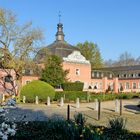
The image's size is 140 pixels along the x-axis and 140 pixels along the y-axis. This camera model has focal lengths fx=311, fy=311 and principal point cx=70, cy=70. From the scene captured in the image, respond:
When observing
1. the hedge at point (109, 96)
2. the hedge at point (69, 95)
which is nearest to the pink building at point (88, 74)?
the hedge at point (109, 96)

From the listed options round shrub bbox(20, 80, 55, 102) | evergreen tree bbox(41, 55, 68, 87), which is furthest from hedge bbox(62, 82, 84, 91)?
round shrub bbox(20, 80, 55, 102)

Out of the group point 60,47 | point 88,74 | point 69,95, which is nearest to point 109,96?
point 69,95

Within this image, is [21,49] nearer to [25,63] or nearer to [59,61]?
[25,63]

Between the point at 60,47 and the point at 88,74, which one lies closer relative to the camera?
the point at 60,47

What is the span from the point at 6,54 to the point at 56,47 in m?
21.7

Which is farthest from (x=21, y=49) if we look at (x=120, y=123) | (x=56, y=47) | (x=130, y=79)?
(x=130, y=79)

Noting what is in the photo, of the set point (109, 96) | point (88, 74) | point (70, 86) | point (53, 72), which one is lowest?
point (109, 96)

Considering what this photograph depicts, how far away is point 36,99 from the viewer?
32.7 meters

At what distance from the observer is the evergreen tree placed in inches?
1710

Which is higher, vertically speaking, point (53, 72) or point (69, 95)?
point (53, 72)

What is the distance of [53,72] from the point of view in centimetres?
4334

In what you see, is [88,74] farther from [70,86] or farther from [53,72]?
[53,72]

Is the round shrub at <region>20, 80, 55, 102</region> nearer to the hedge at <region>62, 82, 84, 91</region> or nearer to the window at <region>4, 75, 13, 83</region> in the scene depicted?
the hedge at <region>62, 82, 84, 91</region>

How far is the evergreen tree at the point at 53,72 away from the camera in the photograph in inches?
1710
